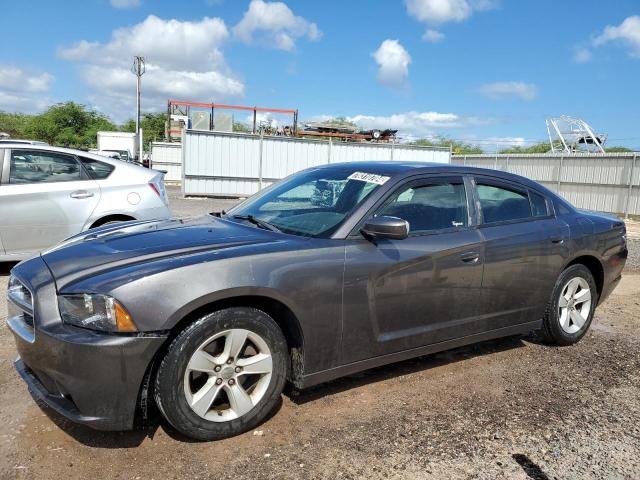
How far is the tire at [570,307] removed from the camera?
4406 millimetres

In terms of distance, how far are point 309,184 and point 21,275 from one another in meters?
2.03

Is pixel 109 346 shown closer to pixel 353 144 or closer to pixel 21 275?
pixel 21 275

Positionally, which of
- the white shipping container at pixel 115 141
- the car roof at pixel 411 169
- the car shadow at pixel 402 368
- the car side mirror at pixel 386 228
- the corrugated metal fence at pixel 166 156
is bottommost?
the car shadow at pixel 402 368

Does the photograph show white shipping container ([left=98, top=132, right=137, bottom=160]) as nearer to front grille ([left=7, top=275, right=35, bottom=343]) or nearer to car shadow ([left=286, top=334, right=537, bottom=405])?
car shadow ([left=286, top=334, right=537, bottom=405])

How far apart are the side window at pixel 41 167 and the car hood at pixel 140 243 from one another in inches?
122

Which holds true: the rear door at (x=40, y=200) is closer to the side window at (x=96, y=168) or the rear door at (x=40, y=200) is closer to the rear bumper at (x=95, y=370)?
the side window at (x=96, y=168)

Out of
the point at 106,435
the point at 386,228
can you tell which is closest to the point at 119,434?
the point at 106,435

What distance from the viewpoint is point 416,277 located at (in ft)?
11.2

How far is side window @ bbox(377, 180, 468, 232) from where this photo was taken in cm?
356

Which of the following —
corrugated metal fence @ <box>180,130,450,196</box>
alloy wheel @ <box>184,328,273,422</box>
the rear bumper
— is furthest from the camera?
corrugated metal fence @ <box>180,130,450,196</box>

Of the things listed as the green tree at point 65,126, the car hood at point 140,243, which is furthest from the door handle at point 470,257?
the green tree at point 65,126

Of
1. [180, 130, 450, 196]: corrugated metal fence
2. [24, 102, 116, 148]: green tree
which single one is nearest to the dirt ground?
[180, 130, 450, 196]: corrugated metal fence

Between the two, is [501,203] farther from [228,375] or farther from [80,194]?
[80,194]

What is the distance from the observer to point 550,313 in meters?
4.40
